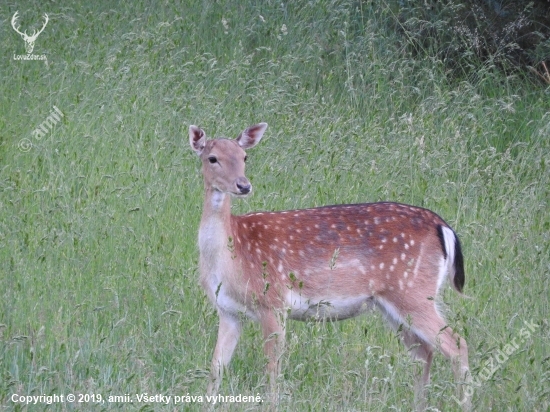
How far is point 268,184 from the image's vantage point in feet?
26.5

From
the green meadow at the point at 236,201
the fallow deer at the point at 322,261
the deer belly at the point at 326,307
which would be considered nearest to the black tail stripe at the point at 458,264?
the fallow deer at the point at 322,261

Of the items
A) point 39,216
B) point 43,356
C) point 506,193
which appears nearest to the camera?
point 43,356

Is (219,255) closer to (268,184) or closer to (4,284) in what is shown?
(4,284)

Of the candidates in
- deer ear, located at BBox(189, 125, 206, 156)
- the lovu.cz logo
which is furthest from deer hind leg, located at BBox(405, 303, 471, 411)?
the lovu.cz logo

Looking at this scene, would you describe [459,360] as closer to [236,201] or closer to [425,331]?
[425,331]

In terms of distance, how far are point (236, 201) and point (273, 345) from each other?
9.06 ft

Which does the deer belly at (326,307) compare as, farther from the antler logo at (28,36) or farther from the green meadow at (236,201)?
the antler logo at (28,36)

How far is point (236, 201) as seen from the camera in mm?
8000

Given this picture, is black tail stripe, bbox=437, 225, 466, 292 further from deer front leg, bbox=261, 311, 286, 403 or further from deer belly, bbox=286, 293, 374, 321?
deer front leg, bbox=261, 311, 286, 403

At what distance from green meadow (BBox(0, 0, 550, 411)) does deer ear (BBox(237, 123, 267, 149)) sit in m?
0.83

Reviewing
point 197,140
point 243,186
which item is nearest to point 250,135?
point 197,140

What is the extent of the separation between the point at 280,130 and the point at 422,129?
3.98 ft

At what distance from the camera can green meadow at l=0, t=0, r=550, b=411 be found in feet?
17.6

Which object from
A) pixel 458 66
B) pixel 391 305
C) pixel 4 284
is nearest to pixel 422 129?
pixel 458 66
